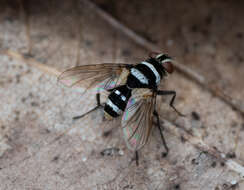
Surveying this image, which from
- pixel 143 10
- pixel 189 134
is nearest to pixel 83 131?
pixel 189 134

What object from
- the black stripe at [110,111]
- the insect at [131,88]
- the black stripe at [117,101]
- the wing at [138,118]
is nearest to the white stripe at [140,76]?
the insect at [131,88]

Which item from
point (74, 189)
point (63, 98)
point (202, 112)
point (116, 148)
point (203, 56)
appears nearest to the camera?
point (74, 189)

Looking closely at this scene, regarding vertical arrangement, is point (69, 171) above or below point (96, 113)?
below

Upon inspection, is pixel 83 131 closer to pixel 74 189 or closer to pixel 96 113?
pixel 96 113

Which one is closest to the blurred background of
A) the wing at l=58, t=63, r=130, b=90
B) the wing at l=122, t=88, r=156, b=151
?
the wing at l=58, t=63, r=130, b=90

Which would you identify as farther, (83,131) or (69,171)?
(83,131)

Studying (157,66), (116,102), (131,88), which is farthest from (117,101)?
(157,66)

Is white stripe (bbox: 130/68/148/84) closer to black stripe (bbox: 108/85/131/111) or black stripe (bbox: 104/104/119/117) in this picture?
black stripe (bbox: 108/85/131/111)
